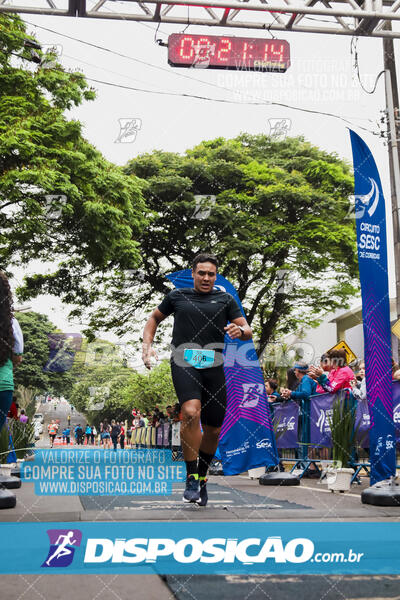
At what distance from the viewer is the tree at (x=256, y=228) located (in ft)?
69.1

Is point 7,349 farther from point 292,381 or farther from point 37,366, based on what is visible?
point 37,366

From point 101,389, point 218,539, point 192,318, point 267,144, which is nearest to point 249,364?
point 192,318

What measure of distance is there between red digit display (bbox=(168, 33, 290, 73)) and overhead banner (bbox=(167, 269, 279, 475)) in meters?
4.17

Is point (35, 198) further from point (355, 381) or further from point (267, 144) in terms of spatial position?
point (267, 144)

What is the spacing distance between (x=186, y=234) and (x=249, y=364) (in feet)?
45.5

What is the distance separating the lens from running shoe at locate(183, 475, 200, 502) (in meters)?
4.43

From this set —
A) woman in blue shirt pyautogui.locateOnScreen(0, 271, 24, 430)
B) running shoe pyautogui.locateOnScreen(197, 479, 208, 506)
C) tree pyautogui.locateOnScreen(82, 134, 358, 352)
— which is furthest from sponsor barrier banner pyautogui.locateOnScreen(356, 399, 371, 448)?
tree pyautogui.locateOnScreen(82, 134, 358, 352)

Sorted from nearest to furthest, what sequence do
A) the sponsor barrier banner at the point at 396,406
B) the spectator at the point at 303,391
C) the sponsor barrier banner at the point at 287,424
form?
1. the sponsor barrier banner at the point at 396,406
2. the spectator at the point at 303,391
3. the sponsor barrier banner at the point at 287,424

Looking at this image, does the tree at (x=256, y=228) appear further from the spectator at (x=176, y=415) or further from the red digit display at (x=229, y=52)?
the red digit display at (x=229, y=52)

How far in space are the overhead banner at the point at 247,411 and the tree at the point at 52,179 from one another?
27.9 feet

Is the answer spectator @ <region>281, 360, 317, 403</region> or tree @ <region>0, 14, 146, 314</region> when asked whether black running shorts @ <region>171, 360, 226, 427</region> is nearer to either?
spectator @ <region>281, 360, 317, 403</region>

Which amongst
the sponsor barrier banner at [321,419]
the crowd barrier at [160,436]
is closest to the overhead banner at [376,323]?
the sponsor barrier banner at [321,419]

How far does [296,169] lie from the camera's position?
76.0 feet

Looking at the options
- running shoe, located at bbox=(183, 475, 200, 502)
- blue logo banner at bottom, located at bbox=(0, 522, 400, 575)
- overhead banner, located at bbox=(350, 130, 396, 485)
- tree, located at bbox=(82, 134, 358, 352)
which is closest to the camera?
blue logo banner at bottom, located at bbox=(0, 522, 400, 575)
